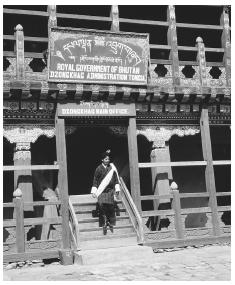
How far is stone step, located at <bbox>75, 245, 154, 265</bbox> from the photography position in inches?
335

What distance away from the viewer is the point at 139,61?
11.2m

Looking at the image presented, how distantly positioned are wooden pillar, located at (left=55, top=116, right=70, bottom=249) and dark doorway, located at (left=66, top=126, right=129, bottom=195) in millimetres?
3111

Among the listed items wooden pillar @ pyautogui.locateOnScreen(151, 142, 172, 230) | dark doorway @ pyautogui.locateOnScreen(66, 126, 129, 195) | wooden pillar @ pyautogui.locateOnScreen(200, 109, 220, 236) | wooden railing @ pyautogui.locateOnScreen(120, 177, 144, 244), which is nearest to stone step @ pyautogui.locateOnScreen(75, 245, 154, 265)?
wooden railing @ pyautogui.locateOnScreen(120, 177, 144, 244)

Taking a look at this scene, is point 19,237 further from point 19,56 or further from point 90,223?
point 19,56

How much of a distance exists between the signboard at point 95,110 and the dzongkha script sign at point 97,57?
1.94 feet

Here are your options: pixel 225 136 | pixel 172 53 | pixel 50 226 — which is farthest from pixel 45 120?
pixel 225 136

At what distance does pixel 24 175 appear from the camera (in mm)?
10227

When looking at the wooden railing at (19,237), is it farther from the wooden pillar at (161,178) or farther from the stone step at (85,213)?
the wooden pillar at (161,178)

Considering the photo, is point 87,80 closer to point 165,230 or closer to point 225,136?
point 165,230

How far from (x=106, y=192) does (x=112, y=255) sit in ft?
5.78

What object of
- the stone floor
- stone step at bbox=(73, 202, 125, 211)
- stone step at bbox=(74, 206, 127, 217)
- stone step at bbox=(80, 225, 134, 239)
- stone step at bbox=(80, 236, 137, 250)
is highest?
stone step at bbox=(73, 202, 125, 211)

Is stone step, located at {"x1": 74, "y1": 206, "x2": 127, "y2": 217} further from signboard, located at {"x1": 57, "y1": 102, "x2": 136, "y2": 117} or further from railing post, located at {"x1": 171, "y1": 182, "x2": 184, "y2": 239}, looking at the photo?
signboard, located at {"x1": 57, "y1": 102, "x2": 136, "y2": 117}

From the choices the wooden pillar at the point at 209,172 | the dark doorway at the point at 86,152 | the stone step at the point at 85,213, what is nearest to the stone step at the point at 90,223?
the stone step at the point at 85,213

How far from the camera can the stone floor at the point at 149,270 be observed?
23.7ft
